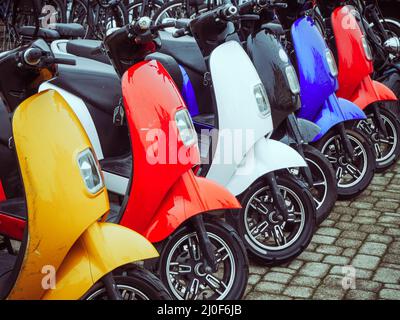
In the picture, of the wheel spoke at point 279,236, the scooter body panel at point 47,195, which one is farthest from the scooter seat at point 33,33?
the wheel spoke at point 279,236

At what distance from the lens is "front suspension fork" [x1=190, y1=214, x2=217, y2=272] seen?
3213 mm

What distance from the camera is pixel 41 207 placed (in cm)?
256

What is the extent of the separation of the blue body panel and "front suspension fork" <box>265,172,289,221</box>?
1050 millimetres

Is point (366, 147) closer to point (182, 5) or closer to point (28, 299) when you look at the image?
point (28, 299)

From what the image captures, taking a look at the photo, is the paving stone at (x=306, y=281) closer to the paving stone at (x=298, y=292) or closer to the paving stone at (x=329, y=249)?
the paving stone at (x=298, y=292)

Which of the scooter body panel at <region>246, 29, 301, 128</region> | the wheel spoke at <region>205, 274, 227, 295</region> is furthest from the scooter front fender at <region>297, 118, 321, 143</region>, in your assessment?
the wheel spoke at <region>205, 274, 227, 295</region>

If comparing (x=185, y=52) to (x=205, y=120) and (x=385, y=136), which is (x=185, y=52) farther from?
(x=385, y=136)

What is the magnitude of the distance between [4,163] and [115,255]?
1.43m

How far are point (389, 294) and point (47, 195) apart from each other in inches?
74.5

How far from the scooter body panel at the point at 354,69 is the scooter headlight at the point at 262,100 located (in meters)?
1.45

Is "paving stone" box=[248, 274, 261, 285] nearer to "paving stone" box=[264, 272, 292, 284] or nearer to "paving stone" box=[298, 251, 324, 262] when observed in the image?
"paving stone" box=[264, 272, 292, 284]

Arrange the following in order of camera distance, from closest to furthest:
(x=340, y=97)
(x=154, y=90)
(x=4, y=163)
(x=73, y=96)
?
(x=154, y=90), (x=4, y=163), (x=73, y=96), (x=340, y=97)

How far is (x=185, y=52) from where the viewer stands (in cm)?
524

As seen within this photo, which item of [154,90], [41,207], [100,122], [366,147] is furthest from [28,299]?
[366,147]
